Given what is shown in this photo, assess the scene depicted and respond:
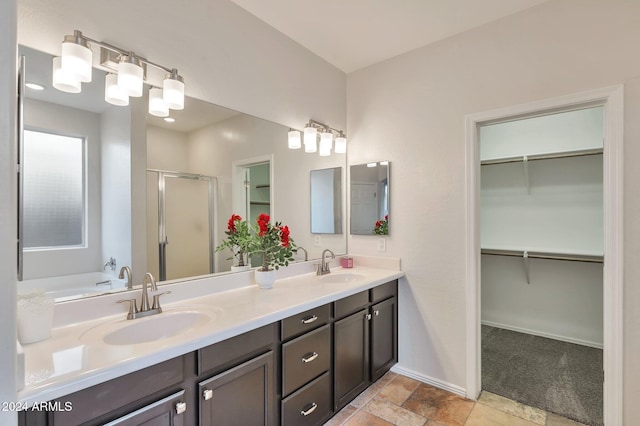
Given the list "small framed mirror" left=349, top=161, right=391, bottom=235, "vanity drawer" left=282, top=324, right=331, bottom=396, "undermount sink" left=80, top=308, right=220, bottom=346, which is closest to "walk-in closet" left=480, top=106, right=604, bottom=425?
"small framed mirror" left=349, top=161, right=391, bottom=235

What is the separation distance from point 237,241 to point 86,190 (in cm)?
83

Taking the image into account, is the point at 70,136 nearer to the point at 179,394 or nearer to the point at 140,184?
the point at 140,184

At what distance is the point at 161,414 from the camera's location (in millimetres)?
1057

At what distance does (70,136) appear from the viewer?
1.34m

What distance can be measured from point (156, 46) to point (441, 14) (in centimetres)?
179

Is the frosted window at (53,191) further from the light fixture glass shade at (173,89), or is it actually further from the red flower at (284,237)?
the red flower at (284,237)

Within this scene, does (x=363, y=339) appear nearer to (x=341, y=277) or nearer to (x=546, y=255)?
(x=341, y=277)

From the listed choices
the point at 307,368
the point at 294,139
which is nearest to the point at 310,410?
the point at 307,368

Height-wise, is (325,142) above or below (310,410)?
above

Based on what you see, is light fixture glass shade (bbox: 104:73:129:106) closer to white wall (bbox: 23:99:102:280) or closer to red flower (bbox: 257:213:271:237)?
white wall (bbox: 23:99:102:280)

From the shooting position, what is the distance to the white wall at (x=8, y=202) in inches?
29.2

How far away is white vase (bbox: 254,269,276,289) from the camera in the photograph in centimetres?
189

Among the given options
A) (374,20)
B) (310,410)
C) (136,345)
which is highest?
(374,20)

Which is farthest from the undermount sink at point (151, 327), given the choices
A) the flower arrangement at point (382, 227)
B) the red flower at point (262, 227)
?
the flower arrangement at point (382, 227)
